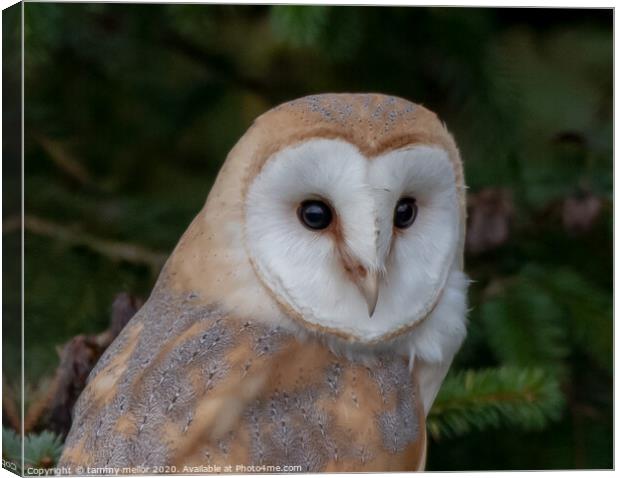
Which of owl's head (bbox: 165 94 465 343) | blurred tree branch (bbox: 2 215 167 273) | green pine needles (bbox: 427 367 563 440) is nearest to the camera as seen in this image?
owl's head (bbox: 165 94 465 343)

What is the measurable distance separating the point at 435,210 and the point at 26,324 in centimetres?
91

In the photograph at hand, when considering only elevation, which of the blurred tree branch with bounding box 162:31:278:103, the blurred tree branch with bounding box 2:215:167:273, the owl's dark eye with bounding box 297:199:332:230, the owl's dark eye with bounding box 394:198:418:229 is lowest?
the blurred tree branch with bounding box 2:215:167:273

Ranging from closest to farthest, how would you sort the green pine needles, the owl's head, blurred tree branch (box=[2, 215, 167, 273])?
the owl's head
the green pine needles
blurred tree branch (box=[2, 215, 167, 273])

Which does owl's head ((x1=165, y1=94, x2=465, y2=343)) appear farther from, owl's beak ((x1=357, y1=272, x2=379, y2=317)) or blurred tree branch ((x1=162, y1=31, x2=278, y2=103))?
blurred tree branch ((x1=162, y1=31, x2=278, y2=103))

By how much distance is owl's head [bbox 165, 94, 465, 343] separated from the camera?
2457mm

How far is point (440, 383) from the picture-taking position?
281 centimetres

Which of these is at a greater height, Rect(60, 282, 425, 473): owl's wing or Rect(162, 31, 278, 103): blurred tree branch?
Rect(162, 31, 278, 103): blurred tree branch

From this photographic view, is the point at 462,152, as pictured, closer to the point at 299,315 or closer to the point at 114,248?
the point at 299,315

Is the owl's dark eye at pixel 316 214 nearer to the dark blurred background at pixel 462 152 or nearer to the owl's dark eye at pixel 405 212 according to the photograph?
the owl's dark eye at pixel 405 212

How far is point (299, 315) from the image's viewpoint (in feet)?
8.51

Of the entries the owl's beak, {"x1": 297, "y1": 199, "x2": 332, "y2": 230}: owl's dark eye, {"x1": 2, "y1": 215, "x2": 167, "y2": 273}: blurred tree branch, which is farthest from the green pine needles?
{"x1": 2, "y1": 215, "x2": 167, "y2": 273}: blurred tree branch

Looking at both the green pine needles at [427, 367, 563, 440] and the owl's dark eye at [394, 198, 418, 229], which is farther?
the green pine needles at [427, 367, 563, 440]

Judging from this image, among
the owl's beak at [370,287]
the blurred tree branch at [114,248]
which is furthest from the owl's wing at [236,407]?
the blurred tree branch at [114,248]

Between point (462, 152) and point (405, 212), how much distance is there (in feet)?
1.14
